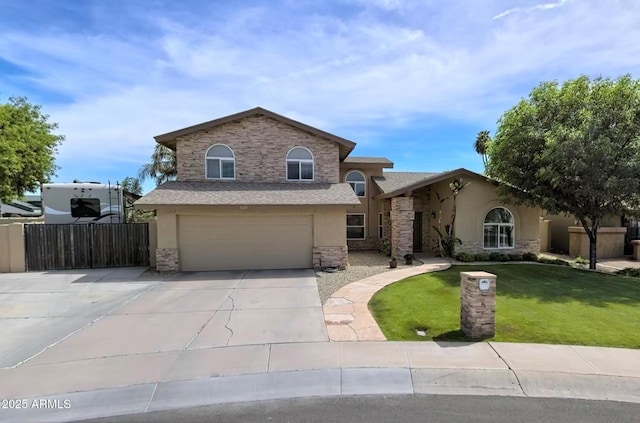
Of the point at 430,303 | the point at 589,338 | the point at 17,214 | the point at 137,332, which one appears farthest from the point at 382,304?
the point at 17,214

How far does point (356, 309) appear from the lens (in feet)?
26.3

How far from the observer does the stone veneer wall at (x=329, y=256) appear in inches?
537

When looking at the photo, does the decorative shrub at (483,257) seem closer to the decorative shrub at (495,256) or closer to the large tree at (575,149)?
the decorative shrub at (495,256)

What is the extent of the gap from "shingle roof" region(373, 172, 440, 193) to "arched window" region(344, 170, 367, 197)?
770 millimetres

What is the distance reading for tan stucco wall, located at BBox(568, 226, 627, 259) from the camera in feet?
57.3

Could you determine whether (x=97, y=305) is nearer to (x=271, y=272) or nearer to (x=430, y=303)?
(x=271, y=272)

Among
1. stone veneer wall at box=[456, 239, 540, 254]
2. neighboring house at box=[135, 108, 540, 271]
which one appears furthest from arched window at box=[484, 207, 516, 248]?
stone veneer wall at box=[456, 239, 540, 254]

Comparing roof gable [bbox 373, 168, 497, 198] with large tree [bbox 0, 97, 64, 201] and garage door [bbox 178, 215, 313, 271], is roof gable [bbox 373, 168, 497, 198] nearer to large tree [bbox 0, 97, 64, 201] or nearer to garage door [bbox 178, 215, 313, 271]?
garage door [bbox 178, 215, 313, 271]

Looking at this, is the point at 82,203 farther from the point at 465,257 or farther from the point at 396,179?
the point at 465,257

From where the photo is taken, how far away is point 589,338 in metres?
6.11

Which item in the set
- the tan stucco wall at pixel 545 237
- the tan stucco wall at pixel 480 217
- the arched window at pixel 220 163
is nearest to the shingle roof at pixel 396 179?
the tan stucco wall at pixel 480 217

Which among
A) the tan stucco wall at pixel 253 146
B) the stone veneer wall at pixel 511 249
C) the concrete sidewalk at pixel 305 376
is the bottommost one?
the concrete sidewalk at pixel 305 376

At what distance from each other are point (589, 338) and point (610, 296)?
14.4 ft

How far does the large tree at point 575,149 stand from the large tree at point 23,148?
2543cm
